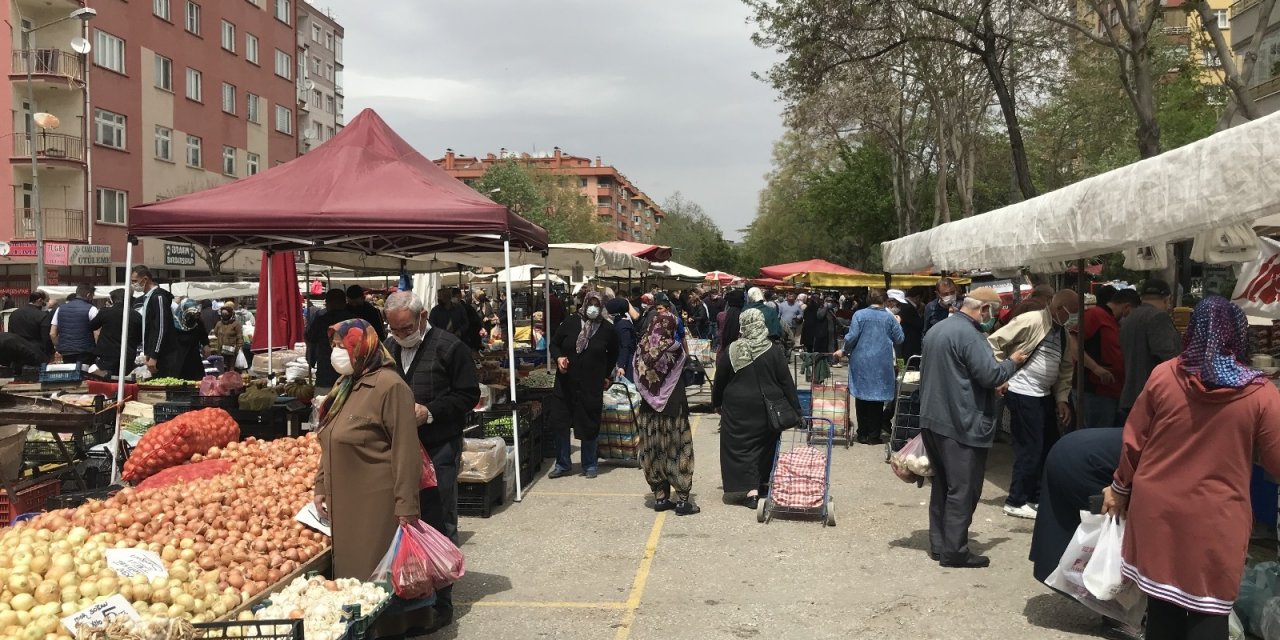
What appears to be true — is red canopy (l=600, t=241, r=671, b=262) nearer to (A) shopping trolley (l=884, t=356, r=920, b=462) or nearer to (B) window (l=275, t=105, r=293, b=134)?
(A) shopping trolley (l=884, t=356, r=920, b=462)

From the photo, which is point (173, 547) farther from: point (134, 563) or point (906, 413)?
point (906, 413)

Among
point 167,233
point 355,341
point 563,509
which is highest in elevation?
point 167,233

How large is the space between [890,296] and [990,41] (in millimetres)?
4686

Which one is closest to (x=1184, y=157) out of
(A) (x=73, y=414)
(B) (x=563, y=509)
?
(B) (x=563, y=509)

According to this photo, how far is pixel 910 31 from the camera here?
1775cm

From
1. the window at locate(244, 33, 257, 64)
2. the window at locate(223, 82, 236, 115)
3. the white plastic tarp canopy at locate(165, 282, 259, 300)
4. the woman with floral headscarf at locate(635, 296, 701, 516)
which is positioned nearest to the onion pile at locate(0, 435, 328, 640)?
Result: the woman with floral headscarf at locate(635, 296, 701, 516)

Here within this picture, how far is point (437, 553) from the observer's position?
4719 millimetres

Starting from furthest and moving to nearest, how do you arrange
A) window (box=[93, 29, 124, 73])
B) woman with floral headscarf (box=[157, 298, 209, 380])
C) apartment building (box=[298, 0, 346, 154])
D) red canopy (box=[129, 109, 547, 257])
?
apartment building (box=[298, 0, 346, 154])
window (box=[93, 29, 124, 73])
woman with floral headscarf (box=[157, 298, 209, 380])
red canopy (box=[129, 109, 547, 257])

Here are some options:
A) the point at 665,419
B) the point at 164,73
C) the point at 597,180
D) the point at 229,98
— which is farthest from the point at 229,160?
the point at 597,180

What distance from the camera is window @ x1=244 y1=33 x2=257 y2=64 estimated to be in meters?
41.2

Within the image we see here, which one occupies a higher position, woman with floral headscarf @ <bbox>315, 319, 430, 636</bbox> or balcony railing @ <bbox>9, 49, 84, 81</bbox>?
balcony railing @ <bbox>9, 49, 84, 81</bbox>

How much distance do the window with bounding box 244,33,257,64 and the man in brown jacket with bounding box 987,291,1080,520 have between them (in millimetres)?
41175

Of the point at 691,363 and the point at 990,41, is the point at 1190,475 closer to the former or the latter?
the point at 691,363

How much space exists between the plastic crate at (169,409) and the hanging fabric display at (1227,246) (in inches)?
374
